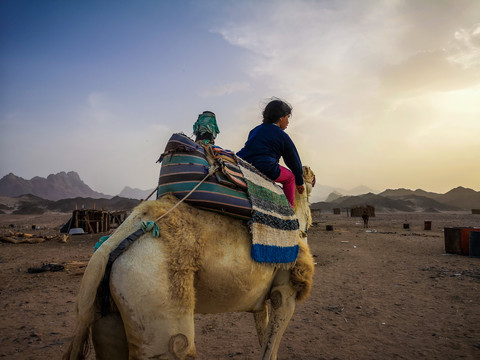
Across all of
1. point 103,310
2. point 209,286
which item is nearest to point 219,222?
point 209,286

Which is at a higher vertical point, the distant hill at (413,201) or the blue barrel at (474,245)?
the distant hill at (413,201)

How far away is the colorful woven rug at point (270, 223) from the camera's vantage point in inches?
97.3

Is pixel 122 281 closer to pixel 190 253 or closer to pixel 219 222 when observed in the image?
pixel 190 253

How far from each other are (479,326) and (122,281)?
6111 millimetres

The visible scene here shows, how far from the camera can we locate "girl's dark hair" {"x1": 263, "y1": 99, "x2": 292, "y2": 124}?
130 inches

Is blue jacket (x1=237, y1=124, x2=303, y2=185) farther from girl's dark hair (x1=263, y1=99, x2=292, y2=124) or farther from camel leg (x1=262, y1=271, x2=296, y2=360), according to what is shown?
camel leg (x1=262, y1=271, x2=296, y2=360)

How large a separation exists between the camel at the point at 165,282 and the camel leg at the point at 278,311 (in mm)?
495

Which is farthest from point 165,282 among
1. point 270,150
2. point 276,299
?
point 270,150

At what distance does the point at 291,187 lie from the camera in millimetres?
3350

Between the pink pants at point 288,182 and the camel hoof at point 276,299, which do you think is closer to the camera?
the camel hoof at point 276,299

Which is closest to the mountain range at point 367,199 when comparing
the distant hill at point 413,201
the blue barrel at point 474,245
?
the distant hill at point 413,201

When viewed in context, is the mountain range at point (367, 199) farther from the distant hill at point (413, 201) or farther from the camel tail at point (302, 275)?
the camel tail at point (302, 275)

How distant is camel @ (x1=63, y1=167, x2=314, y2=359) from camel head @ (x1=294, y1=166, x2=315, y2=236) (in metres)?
1.32

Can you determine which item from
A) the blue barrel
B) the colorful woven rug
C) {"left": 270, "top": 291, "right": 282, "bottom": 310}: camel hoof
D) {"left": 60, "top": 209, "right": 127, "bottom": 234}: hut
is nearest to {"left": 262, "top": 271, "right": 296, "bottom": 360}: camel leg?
{"left": 270, "top": 291, "right": 282, "bottom": 310}: camel hoof
